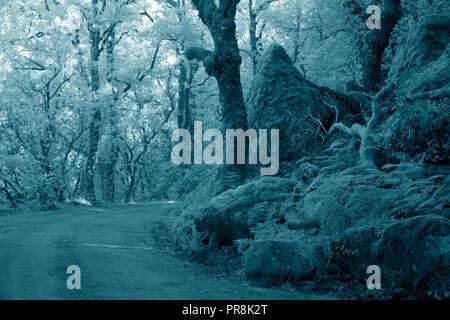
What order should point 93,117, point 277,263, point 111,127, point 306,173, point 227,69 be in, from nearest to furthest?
point 277,263
point 306,173
point 227,69
point 93,117
point 111,127

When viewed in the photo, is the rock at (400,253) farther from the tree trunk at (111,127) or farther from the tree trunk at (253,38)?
the tree trunk at (253,38)

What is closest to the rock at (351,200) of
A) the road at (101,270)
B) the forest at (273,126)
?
the forest at (273,126)

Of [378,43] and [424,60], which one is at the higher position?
[378,43]

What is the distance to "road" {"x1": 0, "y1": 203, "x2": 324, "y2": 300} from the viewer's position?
23.4 feet

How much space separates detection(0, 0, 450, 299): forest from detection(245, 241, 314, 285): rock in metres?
0.02

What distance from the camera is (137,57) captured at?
3269cm

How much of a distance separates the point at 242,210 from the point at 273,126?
5.04 m

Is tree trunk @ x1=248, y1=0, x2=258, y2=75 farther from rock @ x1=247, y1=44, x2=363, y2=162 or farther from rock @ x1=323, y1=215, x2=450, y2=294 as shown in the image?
rock @ x1=323, y1=215, x2=450, y2=294

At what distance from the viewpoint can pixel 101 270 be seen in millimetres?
8781

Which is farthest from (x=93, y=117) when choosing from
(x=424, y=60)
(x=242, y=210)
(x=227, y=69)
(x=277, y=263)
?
(x=277, y=263)

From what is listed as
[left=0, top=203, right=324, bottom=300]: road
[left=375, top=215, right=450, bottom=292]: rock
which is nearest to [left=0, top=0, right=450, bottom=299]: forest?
[left=375, top=215, right=450, bottom=292]: rock

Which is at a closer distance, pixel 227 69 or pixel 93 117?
pixel 227 69

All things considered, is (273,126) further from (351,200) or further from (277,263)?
(277,263)
